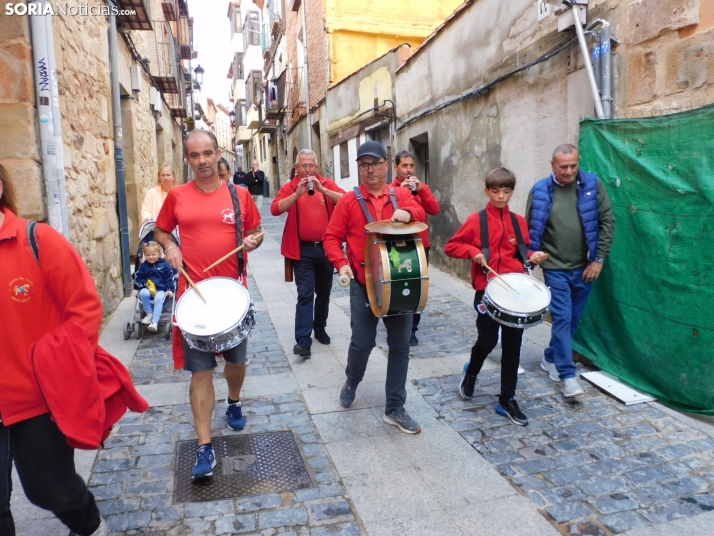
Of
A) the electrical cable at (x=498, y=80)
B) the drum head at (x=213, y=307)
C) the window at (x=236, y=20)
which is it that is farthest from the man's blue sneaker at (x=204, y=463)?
the window at (x=236, y=20)

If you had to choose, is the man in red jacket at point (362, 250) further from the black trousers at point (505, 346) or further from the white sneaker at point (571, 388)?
the white sneaker at point (571, 388)

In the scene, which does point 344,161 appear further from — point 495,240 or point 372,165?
point 372,165

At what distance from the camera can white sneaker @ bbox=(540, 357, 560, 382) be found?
455cm

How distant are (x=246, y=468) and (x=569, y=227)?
287cm

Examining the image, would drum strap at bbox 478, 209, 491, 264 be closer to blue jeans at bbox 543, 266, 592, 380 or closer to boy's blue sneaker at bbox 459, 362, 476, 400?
blue jeans at bbox 543, 266, 592, 380

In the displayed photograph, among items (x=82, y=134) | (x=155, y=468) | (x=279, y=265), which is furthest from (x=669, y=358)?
(x=279, y=265)

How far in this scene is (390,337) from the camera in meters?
3.72

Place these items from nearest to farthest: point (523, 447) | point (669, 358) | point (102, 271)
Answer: point (523, 447), point (669, 358), point (102, 271)

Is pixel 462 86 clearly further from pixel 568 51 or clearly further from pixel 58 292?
pixel 58 292

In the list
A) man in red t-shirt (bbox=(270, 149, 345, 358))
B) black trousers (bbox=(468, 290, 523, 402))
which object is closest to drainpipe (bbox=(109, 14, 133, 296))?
man in red t-shirt (bbox=(270, 149, 345, 358))

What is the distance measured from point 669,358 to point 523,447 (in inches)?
53.2

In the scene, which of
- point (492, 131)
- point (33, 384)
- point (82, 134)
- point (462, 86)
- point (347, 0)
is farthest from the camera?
point (347, 0)

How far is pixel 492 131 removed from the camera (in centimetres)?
746

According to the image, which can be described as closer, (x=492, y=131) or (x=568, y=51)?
(x=568, y=51)
